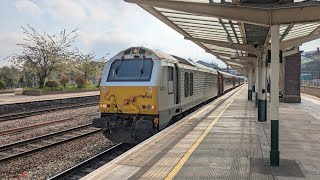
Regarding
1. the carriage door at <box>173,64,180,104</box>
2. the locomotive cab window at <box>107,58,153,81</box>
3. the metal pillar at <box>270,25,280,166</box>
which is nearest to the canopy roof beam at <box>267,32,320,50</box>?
the carriage door at <box>173,64,180,104</box>

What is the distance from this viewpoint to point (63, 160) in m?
9.71

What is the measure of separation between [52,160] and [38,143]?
244 cm

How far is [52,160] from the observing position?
31.8 ft

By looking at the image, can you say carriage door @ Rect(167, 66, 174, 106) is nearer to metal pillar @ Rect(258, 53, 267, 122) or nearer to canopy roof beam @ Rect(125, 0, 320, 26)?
canopy roof beam @ Rect(125, 0, 320, 26)

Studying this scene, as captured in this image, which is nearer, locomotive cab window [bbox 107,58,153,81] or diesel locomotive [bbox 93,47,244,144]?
diesel locomotive [bbox 93,47,244,144]

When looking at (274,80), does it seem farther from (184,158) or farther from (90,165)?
(90,165)

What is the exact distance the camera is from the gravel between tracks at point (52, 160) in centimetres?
848

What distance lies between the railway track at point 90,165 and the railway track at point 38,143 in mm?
2221

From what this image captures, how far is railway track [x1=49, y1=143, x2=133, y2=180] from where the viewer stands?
26.4 feet

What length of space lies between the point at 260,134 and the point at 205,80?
9.62m

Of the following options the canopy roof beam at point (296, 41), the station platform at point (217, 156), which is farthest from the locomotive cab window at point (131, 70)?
the canopy roof beam at point (296, 41)

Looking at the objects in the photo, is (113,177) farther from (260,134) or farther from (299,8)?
(260,134)

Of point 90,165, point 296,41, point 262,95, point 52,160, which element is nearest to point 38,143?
point 52,160

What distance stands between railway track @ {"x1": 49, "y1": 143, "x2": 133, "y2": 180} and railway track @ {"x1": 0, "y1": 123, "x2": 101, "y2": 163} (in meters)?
2.22
